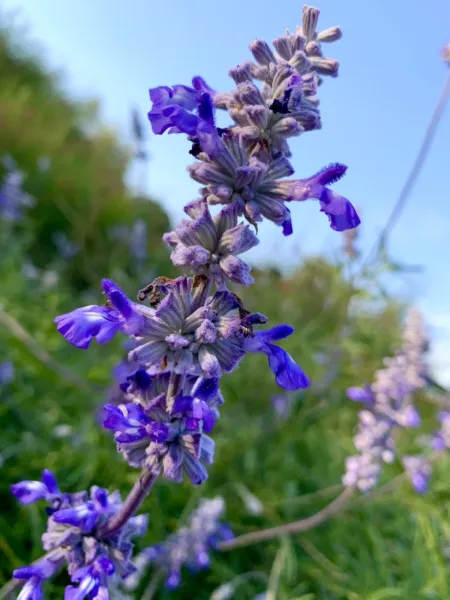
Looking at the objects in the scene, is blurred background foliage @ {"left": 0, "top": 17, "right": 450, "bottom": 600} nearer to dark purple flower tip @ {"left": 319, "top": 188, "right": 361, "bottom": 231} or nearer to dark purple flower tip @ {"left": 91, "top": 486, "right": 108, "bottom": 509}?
dark purple flower tip @ {"left": 91, "top": 486, "right": 108, "bottom": 509}

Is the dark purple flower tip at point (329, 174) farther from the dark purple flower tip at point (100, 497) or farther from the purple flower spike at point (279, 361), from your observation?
the dark purple flower tip at point (100, 497)

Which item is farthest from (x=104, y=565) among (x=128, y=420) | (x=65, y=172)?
(x=65, y=172)

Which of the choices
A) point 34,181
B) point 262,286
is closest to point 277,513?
point 262,286

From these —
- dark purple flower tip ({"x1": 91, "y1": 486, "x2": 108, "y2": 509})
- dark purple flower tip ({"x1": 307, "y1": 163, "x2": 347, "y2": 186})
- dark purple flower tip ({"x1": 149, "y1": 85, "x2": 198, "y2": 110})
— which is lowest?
dark purple flower tip ({"x1": 91, "y1": 486, "x2": 108, "y2": 509})

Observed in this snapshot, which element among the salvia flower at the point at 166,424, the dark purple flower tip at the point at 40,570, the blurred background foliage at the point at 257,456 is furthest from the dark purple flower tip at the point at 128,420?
the blurred background foliage at the point at 257,456

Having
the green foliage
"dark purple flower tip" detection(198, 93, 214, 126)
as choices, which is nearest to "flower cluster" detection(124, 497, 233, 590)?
"dark purple flower tip" detection(198, 93, 214, 126)

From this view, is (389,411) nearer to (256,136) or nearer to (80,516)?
(80,516)

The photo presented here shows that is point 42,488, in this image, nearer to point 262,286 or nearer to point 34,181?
point 262,286
